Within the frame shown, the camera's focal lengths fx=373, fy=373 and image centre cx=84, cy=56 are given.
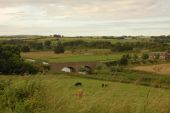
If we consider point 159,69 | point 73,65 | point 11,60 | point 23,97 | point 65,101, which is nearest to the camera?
point 159,69

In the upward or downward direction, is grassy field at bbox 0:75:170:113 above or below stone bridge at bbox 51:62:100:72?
above

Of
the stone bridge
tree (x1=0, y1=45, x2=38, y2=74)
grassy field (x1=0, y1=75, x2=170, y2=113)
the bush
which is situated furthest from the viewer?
the stone bridge

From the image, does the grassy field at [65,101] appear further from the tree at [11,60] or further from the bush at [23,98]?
the tree at [11,60]

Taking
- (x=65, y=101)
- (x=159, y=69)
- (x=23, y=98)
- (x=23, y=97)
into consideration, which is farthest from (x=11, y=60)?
(x=159, y=69)

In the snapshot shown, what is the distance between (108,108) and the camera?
609 centimetres

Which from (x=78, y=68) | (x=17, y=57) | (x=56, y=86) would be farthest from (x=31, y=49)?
(x=56, y=86)

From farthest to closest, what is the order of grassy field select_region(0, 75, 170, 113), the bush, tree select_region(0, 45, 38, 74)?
tree select_region(0, 45, 38, 74)
the bush
grassy field select_region(0, 75, 170, 113)

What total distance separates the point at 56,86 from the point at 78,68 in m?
61.2

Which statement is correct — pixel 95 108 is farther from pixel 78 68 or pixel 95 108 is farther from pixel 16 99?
pixel 78 68

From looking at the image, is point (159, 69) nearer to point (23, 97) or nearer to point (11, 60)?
point (23, 97)

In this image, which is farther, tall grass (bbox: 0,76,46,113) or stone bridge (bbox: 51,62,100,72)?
stone bridge (bbox: 51,62,100,72)

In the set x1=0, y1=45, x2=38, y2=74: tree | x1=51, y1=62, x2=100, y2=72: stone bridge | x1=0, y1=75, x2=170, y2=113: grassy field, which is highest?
x1=0, y1=75, x2=170, y2=113: grassy field

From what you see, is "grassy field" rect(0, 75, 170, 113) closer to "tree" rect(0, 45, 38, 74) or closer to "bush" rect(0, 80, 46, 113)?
"bush" rect(0, 80, 46, 113)

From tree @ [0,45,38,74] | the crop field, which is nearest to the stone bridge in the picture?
tree @ [0,45,38,74]
